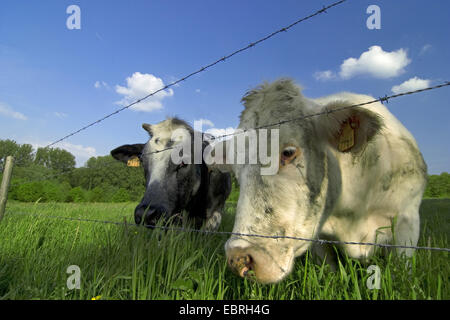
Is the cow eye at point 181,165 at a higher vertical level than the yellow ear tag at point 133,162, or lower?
lower

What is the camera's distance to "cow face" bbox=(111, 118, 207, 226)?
3.77m

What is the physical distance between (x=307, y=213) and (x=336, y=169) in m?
0.53

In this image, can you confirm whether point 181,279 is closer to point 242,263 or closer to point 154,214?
point 242,263

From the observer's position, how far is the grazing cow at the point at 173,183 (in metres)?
3.90

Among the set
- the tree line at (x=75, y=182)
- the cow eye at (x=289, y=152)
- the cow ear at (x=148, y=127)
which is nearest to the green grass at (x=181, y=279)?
the cow eye at (x=289, y=152)

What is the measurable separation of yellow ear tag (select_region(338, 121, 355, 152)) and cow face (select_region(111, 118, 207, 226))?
2413mm

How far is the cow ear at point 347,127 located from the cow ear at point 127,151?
448 cm

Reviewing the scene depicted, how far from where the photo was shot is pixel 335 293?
5.53 ft

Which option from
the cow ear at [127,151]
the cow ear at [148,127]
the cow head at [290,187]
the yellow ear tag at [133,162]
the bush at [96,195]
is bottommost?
the bush at [96,195]

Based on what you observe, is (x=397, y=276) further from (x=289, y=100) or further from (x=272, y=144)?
(x=289, y=100)

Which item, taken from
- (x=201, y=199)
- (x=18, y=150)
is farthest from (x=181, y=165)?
(x=18, y=150)

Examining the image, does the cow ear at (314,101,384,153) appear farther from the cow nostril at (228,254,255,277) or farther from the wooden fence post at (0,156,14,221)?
the wooden fence post at (0,156,14,221)

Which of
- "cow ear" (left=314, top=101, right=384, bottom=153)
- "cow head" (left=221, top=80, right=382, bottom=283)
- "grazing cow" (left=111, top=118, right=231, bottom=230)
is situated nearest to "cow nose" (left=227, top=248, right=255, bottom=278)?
"cow head" (left=221, top=80, right=382, bottom=283)

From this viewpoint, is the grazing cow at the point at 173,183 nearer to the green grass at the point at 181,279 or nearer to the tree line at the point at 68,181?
the green grass at the point at 181,279
